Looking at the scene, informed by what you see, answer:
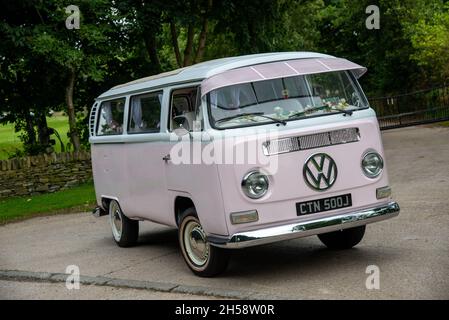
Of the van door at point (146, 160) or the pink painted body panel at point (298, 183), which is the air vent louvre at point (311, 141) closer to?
the pink painted body panel at point (298, 183)

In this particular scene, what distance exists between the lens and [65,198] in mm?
17188

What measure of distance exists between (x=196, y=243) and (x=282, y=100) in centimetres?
185

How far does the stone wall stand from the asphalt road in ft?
18.2

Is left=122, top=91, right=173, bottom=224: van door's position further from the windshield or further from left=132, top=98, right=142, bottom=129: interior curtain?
the windshield

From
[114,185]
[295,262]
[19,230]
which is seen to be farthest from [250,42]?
[295,262]

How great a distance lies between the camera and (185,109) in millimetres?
8266

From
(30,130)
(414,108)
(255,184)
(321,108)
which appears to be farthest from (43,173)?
(414,108)

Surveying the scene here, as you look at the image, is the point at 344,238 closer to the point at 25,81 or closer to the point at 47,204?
the point at 47,204

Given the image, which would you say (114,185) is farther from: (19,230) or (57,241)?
(19,230)

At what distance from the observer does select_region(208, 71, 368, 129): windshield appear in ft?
24.4

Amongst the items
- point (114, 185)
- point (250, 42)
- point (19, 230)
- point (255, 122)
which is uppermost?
point (250, 42)

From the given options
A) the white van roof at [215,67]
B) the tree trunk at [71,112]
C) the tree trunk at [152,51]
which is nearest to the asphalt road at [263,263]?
the white van roof at [215,67]

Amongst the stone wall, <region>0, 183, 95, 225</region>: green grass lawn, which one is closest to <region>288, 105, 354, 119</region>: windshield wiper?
<region>0, 183, 95, 225</region>: green grass lawn
